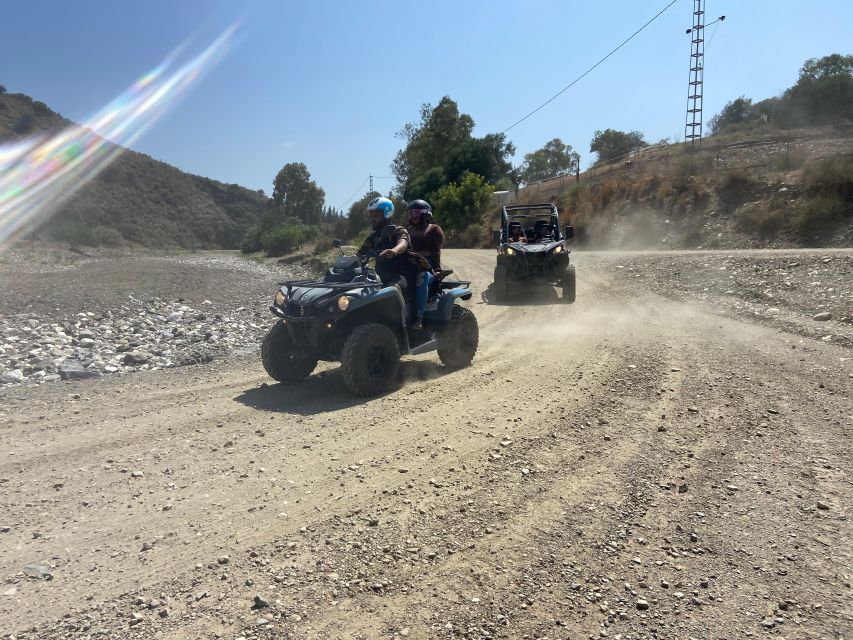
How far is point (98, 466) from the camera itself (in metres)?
4.14

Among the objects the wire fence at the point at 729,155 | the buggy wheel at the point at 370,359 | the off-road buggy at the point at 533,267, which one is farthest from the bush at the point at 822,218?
the buggy wheel at the point at 370,359

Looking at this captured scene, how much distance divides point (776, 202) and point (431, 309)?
21.6 meters

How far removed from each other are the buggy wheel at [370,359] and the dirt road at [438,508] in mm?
199

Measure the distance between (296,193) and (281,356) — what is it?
82.3m

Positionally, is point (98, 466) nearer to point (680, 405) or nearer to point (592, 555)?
point (592, 555)

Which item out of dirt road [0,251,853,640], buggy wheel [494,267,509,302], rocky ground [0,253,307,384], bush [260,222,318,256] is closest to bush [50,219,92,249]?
bush [260,222,318,256]

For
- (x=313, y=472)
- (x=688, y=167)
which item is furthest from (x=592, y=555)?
(x=688, y=167)

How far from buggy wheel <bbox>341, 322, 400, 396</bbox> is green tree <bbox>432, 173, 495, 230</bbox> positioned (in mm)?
37473

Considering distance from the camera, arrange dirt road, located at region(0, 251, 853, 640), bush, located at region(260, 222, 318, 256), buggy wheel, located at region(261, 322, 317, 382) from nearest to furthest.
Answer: dirt road, located at region(0, 251, 853, 640), buggy wheel, located at region(261, 322, 317, 382), bush, located at region(260, 222, 318, 256)

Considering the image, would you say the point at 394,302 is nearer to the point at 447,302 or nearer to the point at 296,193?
the point at 447,302

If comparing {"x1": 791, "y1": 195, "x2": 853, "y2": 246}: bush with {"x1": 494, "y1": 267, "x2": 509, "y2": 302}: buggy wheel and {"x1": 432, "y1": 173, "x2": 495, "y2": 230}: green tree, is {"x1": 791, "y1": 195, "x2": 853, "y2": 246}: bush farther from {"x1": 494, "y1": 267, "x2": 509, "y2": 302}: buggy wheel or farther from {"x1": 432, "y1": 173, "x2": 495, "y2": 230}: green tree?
{"x1": 432, "y1": 173, "x2": 495, "y2": 230}: green tree

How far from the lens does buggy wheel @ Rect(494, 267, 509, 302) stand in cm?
1329

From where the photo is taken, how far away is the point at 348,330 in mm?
6051

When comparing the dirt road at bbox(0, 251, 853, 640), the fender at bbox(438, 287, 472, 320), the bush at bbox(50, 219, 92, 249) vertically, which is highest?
the bush at bbox(50, 219, 92, 249)
